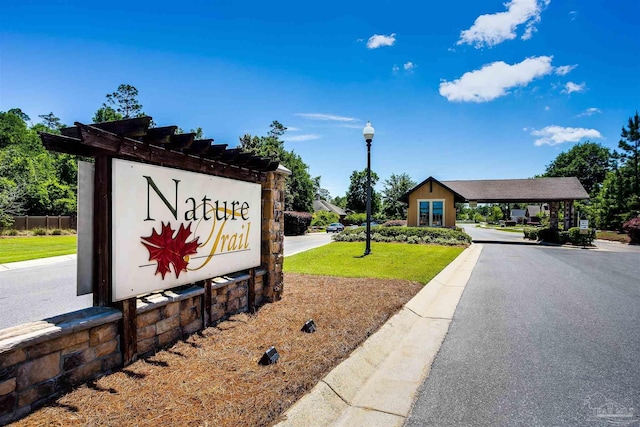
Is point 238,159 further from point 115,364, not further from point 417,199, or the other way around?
point 417,199

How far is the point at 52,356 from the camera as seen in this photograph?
3.09 m

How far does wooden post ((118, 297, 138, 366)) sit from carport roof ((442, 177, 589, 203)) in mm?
29118

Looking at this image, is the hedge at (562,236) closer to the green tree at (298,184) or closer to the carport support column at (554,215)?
the carport support column at (554,215)

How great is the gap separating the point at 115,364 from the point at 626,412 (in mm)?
5053

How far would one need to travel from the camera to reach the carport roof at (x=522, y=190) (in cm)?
2783

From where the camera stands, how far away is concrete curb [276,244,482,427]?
10.4 feet

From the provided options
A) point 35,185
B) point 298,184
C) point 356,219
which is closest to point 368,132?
point 35,185

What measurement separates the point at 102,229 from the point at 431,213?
27.6 metres

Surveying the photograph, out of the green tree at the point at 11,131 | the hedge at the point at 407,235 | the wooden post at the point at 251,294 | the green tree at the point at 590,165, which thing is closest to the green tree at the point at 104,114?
the green tree at the point at 11,131

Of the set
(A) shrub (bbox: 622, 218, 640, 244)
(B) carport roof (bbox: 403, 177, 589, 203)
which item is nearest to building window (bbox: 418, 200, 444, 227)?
(B) carport roof (bbox: 403, 177, 589, 203)

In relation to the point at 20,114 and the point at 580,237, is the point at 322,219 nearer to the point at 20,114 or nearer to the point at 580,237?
the point at 580,237

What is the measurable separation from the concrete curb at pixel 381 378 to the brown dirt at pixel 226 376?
0.15 m

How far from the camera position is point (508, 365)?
4.38 meters

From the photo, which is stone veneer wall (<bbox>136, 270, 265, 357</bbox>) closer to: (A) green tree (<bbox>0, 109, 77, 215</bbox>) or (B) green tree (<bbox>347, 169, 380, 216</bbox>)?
(A) green tree (<bbox>0, 109, 77, 215</bbox>)
